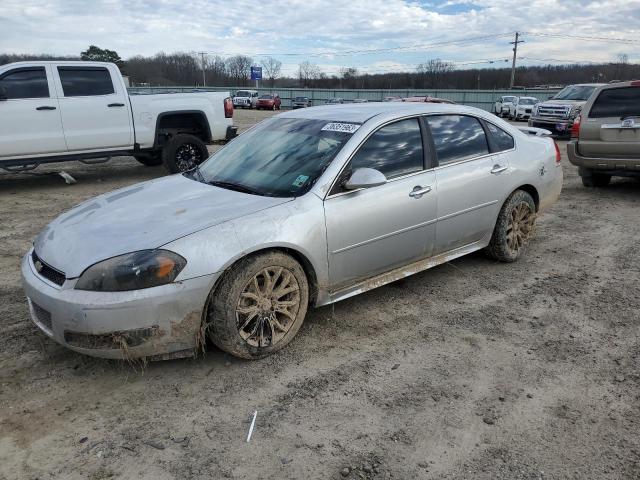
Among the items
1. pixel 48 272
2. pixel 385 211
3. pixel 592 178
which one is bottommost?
pixel 592 178

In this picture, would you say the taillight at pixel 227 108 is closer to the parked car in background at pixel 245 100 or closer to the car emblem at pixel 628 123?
the car emblem at pixel 628 123

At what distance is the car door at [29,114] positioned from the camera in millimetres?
8422

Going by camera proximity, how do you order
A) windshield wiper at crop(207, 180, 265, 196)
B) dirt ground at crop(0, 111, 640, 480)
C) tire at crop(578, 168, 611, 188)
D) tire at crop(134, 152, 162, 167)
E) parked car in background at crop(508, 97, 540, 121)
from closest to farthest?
dirt ground at crop(0, 111, 640, 480), windshield wiper at crop(207, 180, 265, 196), tire at crop(578, 168, 611, 188), tire at crop(134, 152, 162, 167), parked car in background at crop(508, 97, 540, 121)

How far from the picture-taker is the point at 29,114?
858cm

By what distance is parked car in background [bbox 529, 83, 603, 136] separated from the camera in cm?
1786

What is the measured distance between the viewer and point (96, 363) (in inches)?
135

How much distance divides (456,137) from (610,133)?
16.4 ft

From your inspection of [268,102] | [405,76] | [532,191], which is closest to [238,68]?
[405,76]

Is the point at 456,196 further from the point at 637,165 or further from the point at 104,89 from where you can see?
the point at 104,89

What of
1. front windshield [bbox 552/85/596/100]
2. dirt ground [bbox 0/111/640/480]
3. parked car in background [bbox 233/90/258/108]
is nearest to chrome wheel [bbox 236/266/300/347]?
dirt ground [bbox 0/111/640/480]

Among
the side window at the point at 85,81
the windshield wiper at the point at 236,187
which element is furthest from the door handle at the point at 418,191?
the side window at the point at 85,81

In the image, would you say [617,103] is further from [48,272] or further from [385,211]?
[48,272]

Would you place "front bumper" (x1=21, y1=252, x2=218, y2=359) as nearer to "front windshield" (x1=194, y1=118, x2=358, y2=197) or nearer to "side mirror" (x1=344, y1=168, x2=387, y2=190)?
"front windshield" (x1=194, y1=118, x2=358, y2=197)

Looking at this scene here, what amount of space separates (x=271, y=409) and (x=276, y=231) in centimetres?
108
